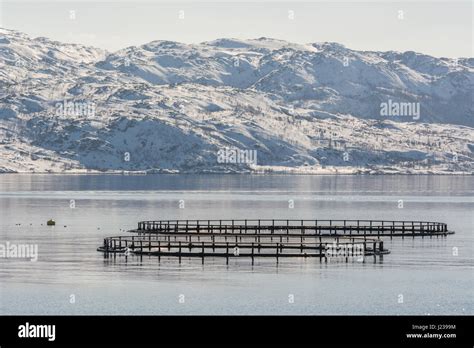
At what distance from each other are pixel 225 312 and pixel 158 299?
8.80 metres

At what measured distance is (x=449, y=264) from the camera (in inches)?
5354

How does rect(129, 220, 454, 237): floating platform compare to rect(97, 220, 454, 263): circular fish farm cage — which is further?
rect(129, 220, 454, 237): floating platform

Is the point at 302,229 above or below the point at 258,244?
below

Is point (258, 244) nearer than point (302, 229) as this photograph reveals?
Yes

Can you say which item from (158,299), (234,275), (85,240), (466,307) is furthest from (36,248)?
(466,307)

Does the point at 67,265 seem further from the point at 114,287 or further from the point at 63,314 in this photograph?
the point at 63,314

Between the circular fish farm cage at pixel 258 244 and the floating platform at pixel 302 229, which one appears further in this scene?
the floating platform at pixel 302 229
